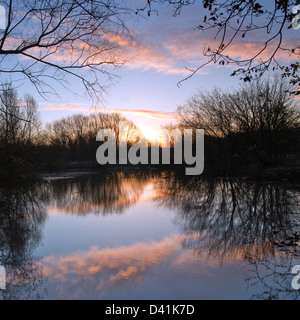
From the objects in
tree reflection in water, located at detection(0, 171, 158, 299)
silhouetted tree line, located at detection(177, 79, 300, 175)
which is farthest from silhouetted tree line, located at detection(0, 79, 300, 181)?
tree reflection in water, located at detection(0, 171, 158, 299)

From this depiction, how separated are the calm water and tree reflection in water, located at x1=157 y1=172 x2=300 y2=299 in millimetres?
15

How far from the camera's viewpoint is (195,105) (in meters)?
28.6

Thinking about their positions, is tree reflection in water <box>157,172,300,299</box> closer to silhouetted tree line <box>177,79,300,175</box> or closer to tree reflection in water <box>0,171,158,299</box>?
tree reflection in water <box>0,171,158,299</box>

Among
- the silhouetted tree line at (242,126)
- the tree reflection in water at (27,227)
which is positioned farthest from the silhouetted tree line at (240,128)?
the tree reflection in water at (27,227)

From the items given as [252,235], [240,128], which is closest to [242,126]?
[240,128]

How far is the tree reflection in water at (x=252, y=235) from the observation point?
4.89 metres

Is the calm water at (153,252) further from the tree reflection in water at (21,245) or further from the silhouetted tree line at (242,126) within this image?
the silhouetted tree line at (242,126)

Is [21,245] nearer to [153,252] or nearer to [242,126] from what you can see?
[153,252]

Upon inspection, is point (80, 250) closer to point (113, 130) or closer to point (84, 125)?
point (113, 130)

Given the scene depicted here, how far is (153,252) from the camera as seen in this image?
252 inches

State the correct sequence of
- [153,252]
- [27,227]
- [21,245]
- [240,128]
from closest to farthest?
[153,252] < [21,245] < [27,227] < [240,128]

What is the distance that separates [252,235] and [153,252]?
2515 mm

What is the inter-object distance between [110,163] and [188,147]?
849 inches
